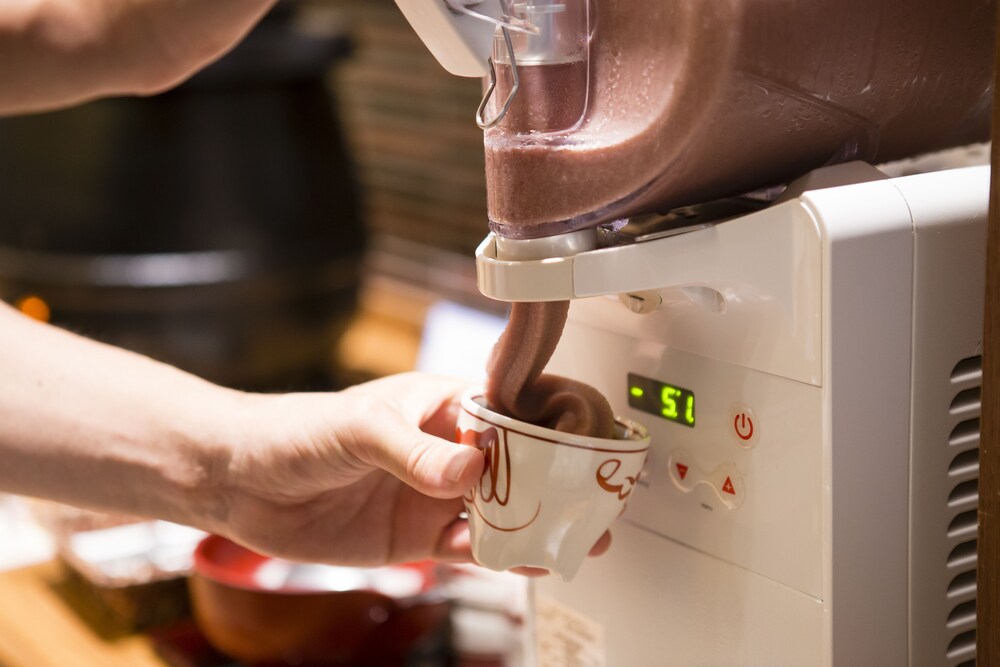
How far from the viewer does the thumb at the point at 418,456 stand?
1.89ft

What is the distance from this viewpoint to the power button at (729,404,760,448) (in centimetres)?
56

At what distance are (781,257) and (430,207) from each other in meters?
1.51

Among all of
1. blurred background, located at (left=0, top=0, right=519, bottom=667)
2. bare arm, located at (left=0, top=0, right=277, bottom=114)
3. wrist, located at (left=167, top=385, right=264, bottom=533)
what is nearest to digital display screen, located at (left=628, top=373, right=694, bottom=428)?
wrist, located at (left=167, top=385, right=264, bottom=533)

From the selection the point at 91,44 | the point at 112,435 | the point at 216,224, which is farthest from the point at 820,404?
the point at 216,224

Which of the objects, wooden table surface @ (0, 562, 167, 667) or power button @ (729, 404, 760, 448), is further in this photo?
wooden table surface @ (0, 562, 167, 667)

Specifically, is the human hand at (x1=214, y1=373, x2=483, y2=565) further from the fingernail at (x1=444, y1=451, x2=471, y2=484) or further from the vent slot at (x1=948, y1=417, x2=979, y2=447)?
the vent slot at (x1=948, y1=417, x2=979, y2=447)

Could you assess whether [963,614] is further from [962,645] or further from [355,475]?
[355,475]

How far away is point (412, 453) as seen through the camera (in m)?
0.61

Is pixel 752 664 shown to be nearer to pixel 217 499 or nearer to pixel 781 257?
pixel 781 257

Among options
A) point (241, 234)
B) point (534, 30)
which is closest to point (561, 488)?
point (534, 30)

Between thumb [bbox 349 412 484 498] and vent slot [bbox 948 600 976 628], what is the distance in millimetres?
252

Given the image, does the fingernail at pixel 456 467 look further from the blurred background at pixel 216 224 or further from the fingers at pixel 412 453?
the blurred background at pixel 216 224

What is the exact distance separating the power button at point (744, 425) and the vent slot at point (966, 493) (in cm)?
11

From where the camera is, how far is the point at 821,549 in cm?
53
